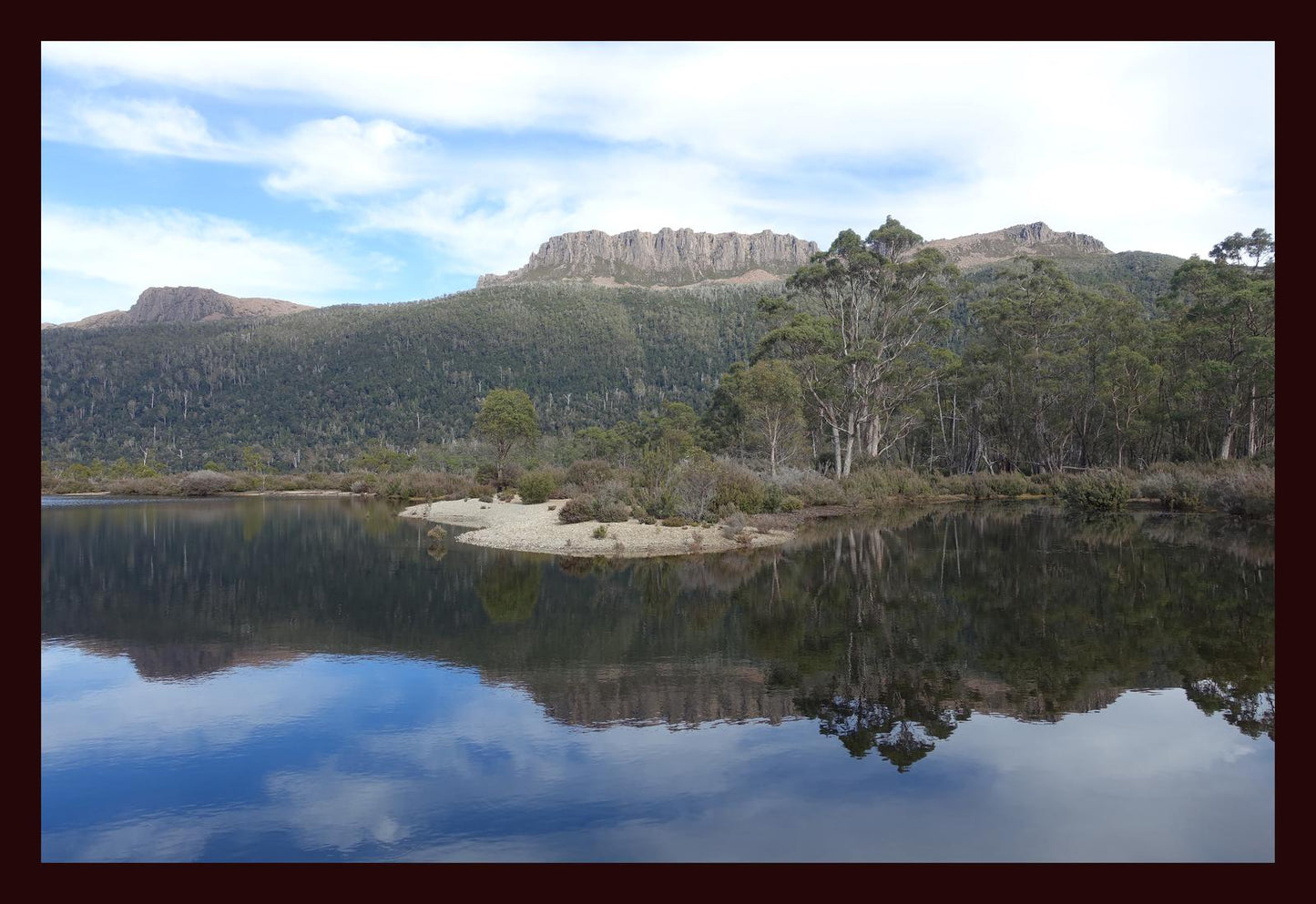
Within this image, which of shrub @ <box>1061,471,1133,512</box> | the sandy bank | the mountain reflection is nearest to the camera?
the mountain reflection

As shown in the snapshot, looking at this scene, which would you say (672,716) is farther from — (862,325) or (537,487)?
(862,325)

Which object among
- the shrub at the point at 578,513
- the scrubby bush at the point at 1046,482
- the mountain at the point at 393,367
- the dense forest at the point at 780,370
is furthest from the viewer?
the mountain at the point at 393,367

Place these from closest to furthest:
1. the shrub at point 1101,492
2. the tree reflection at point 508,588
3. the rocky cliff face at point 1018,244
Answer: the tree reflection at point 508,588, the shrub at point 1101,492, the rocky cliff face at point 1018,244

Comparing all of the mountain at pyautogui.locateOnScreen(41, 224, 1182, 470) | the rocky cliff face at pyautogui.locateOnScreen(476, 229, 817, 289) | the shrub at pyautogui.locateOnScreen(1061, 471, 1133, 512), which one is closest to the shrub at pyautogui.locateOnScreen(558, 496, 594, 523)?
the shrub at pyautogui.locateOnScreen(1061, 471, 1133, 512)

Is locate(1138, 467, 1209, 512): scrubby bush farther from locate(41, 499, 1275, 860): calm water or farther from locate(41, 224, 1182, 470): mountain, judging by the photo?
locate(41, 224, 1182, 470): mountain

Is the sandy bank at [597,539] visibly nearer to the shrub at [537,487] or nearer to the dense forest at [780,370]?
the shrub at [537,487]

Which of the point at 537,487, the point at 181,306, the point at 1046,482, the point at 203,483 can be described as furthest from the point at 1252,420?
the point at 181,306

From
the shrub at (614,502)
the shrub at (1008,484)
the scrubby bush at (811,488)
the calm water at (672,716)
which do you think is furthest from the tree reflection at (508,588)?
the shrub at (1008,484)
